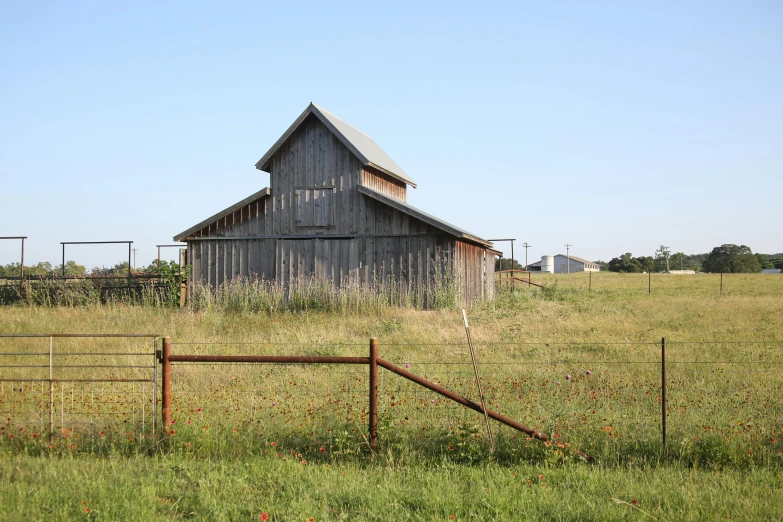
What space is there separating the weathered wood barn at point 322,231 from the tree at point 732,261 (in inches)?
3147

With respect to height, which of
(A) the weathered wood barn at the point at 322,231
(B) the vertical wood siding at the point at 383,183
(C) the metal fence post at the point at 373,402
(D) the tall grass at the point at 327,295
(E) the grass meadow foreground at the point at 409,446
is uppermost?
(B) the vertical wood siding at the point at 383,183

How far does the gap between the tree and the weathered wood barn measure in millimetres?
79944

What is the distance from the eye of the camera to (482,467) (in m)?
6.93

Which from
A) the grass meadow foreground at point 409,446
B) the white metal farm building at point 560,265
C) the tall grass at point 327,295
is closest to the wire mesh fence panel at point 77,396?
the grass meadow foreground at point 409,446

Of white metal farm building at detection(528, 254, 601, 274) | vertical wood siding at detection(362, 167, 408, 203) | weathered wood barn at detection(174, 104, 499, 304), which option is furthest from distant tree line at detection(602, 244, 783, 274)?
weathered wood barn at detection(174, 104, 499, 304)

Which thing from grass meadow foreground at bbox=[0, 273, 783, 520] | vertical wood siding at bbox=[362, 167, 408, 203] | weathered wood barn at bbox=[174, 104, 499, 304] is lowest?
grass meadow foreground at bbox=[0, 273, 783, 520]

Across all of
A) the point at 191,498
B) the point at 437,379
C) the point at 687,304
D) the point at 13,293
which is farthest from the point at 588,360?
the point at 13,293

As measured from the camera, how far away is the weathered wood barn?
22.0 meters

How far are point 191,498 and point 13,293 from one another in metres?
24.5

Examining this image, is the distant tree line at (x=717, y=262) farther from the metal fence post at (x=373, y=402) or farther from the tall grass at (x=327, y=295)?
the metal fence post at (x=373, y=402)

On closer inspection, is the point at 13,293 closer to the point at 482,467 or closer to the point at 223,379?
the point at 223,379

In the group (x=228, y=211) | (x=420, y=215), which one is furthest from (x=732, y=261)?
(x=228, y=211)

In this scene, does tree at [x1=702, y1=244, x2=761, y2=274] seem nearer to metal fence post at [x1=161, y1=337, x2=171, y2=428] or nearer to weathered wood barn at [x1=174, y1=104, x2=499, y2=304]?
weathered wood barn at [x1=174, y1=104, x2=499, y2=304]

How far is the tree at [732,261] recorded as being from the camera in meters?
95.5
